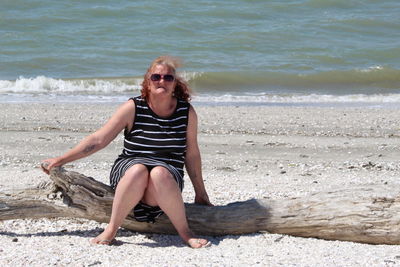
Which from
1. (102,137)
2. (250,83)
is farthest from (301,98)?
(102,137)

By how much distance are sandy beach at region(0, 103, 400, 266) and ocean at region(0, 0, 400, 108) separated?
3461mm

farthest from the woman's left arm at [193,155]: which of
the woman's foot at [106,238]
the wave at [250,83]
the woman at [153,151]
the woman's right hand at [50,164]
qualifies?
the wave at [250,83]

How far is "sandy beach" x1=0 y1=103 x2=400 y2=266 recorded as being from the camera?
Answer: 4.89 meters

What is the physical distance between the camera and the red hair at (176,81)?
5340 mm

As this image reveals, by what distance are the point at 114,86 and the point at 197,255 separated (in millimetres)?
14113

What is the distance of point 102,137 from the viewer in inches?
209

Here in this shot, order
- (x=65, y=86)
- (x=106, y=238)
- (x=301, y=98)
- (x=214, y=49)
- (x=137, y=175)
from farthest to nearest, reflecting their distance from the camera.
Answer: (x=214, y=49) → (x=65, y=86) → (x=301, y=98) → (x=106, y=238) → (x=137, y=175)

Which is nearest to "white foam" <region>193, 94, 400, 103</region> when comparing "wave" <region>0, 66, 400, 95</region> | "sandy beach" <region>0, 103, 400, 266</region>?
"wave" <region>0, 66, 400, 95</region>

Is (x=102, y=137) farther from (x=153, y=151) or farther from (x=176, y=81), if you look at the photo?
(x=176, y=81)

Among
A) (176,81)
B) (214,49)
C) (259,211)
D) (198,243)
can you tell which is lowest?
(214,49)

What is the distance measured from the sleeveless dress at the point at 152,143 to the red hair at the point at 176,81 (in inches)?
3.7

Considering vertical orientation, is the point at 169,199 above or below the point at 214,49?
above

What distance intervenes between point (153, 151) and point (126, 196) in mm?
415

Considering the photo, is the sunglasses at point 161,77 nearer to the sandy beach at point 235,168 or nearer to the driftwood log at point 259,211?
the driftwood log at point 259,211
